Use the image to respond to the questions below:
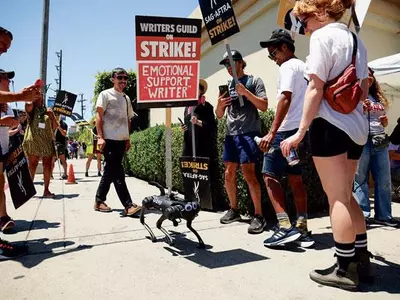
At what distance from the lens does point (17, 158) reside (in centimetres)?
368

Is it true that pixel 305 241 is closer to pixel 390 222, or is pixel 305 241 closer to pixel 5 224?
pixel 390 222

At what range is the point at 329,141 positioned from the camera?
222 centimetres

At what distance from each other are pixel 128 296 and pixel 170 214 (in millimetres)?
966

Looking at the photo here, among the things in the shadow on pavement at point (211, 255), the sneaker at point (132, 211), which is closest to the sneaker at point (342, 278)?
the shadow on pavement at point (211, 255)

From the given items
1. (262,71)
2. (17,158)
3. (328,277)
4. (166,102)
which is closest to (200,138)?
(166,102)

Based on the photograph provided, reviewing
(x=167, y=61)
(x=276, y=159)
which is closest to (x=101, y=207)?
(x=167, y=61)

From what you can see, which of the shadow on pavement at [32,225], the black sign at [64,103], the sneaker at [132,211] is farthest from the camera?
the black sign at [64,103]

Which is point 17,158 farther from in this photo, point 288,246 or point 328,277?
point 328,277

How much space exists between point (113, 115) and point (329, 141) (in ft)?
10.9

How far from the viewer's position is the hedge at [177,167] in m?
4.42

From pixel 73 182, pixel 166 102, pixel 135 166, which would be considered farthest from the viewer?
pixel 135 166

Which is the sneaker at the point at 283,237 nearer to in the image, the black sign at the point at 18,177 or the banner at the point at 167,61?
the banner at the point at 167,61

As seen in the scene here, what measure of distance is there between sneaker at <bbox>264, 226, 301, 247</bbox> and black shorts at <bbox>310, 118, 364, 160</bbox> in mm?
1107

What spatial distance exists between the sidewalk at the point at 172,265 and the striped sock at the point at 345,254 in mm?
180
